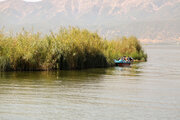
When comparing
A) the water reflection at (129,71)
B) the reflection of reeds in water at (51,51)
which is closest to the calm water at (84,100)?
the reflection of reeds in water at (51,51)

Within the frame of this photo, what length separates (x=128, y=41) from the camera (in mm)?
52844

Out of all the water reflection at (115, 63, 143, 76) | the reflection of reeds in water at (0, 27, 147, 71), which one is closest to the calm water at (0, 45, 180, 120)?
the reflection of reeds in water at (0, 27, 147, 71)

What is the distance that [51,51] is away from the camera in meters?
29.7

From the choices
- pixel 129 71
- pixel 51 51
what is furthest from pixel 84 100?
pixel 129 71

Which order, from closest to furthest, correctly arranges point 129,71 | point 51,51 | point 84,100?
point 84,100 < point 51,51 < point 129,71

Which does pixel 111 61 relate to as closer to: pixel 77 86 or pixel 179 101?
pixel 77 86

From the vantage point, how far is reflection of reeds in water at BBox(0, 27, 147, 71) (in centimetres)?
2842

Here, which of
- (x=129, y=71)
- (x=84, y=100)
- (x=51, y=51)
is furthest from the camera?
(x=129, y=71)

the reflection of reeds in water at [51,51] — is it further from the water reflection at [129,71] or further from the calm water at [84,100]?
the calm water at [84,100]

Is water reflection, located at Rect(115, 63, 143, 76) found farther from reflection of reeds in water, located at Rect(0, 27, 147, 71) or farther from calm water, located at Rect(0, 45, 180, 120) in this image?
calm water, located at Rect(0, 45, 180, 120)

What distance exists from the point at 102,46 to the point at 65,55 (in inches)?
279

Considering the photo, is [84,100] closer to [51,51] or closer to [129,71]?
[51,51]

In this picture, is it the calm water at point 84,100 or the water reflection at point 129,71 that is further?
the water reflection at point 129,71

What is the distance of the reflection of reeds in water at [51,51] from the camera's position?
2842 centimetres
